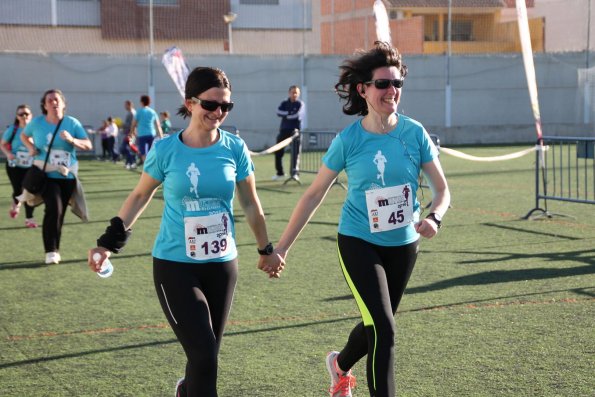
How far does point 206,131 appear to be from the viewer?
485cm

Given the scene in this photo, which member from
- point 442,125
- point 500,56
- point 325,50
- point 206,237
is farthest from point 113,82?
point 206,237

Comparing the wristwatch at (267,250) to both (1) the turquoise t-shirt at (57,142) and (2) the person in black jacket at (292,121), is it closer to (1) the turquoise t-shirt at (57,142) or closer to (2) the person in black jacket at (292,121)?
(1) the turquoise t-shirt at (57,142)

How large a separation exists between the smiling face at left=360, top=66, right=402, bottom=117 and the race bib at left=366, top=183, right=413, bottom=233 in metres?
0.42

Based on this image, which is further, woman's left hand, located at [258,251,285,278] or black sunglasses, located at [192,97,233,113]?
woman's left hand, located at [258,251,285,278]

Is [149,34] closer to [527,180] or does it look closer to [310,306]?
[527,180]

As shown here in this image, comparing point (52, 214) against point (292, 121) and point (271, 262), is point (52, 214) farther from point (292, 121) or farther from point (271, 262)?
point (292, 121)

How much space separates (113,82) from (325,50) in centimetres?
904

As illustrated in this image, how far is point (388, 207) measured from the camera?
16.4ft

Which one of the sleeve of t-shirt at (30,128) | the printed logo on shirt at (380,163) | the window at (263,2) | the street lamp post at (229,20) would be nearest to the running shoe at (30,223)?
the sleeve of t-shirt at (30,128)

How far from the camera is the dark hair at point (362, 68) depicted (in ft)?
17.1

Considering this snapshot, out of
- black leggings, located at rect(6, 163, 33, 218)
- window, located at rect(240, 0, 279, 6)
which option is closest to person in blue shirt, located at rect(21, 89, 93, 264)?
black leggings, located at rect(6, 163, 33, 218)

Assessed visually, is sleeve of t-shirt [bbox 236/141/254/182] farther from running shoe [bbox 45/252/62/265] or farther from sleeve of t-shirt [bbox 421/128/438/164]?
running shoe [bbox 45/252/62/265]

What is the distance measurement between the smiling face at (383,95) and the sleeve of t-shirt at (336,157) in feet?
0.86

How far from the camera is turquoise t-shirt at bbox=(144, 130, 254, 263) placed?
15.4ft
